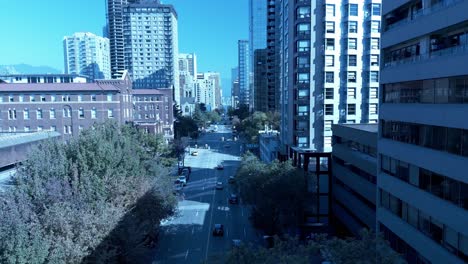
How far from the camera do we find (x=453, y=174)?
14.4 m

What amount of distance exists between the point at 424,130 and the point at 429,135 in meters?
0.48

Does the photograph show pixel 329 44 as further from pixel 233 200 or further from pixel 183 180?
pixel 183 180

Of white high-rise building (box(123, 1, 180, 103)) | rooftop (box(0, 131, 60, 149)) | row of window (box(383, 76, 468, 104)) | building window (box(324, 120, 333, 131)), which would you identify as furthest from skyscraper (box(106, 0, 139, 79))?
row of window (box(383, 76, 468, 104))

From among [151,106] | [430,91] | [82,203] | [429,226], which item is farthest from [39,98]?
[429,226]

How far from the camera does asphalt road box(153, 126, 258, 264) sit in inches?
1166

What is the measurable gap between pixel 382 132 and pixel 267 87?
76.7m

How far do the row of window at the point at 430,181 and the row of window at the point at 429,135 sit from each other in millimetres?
1239

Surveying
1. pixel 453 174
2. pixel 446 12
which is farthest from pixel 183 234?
pixel 446 12

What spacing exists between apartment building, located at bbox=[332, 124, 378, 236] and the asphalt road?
8.71 meters

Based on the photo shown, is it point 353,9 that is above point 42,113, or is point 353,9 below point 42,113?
above

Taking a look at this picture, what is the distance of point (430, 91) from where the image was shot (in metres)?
16.2

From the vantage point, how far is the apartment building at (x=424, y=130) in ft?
46.7

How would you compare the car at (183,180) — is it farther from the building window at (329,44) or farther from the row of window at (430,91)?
the row of window at (430,91)

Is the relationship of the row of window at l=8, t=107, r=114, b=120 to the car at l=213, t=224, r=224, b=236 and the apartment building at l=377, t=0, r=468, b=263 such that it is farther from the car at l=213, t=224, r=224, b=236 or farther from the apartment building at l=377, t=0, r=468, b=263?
the apartment building at l=377, t=0, r=468, b=263
